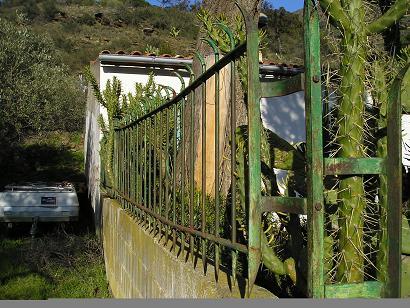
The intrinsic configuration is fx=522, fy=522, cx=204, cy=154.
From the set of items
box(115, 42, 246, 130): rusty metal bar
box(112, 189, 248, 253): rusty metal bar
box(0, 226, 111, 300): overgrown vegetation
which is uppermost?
box(115, 42, 246, 130): rusty metal bar

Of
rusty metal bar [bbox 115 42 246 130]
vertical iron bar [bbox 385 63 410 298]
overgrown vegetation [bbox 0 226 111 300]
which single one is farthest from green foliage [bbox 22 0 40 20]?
vertical iron bar [bbox 385 63 410 298]

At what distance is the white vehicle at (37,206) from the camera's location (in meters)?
11.7

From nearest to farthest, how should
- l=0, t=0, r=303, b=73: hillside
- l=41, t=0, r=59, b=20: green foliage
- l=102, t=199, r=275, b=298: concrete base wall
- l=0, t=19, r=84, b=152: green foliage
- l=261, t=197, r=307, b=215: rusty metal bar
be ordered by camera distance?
l=261, t=197, r=307, b=215: rusty metal bar, l=102, t=199, r=275, b=298: concrete base wall, l=0, t=19, r=84, b=152: green foliage, l=0, t=0, r=303, b=73: hillside, l=41, t=0, r=59, b=20: green foliage

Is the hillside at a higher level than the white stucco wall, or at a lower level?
higher

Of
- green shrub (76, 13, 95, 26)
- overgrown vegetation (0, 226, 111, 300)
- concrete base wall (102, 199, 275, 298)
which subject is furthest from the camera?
green shrub (76, 13, 95, 26)

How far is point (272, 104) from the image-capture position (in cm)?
1193

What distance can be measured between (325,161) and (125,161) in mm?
4928

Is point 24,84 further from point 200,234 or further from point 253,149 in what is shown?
point 253,149

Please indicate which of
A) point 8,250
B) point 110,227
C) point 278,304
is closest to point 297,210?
point 278,304

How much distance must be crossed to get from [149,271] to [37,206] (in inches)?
334

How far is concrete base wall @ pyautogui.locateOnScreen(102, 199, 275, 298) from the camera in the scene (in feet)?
8.55

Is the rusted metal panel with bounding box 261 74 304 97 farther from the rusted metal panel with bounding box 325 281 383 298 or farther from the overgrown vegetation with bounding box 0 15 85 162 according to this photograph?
the overgrown vegetation with bounding box 0 15 85 162

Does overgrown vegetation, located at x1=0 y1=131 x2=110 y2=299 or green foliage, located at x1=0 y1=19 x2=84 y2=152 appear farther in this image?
green foliage, located at x1=0 y1=19 x2=84 y2=152

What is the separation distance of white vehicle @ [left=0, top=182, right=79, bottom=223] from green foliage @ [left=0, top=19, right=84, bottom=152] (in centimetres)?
509
